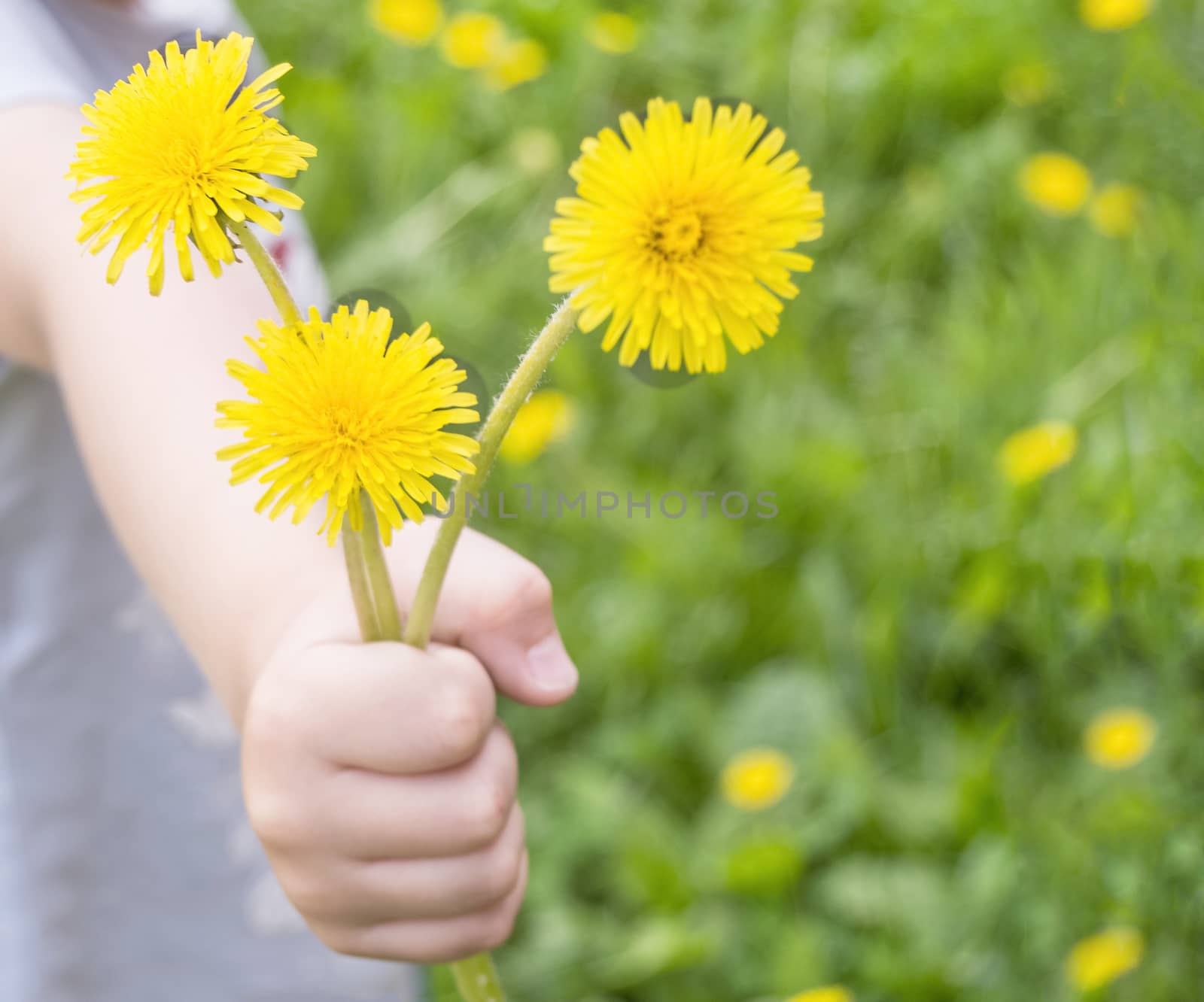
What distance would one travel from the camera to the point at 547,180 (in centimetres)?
129

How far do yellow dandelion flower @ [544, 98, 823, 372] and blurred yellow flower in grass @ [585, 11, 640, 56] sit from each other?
3.81 ft

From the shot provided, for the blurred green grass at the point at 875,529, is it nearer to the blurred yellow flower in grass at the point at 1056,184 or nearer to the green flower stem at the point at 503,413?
the blurred yellow flower in grass at the point at 1056,184

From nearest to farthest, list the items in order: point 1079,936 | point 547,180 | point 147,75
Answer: point 147,75
point 1079,936
point 547,180

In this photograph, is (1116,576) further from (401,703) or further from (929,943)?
(401,703)

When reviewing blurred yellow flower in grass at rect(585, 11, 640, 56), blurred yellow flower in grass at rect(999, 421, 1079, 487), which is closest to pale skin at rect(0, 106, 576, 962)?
blurred yellow flower in grass at rect(999, 421, 1079, 487)

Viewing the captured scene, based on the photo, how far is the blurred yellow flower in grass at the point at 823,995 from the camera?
2.51 ft

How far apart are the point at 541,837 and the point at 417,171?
0.78 m

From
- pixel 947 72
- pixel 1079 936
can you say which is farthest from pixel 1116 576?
pixel 947 72

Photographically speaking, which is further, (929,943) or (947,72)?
(947,72)

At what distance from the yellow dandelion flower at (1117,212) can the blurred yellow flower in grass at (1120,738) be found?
0.52 m

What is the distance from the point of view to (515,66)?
1.32 meters

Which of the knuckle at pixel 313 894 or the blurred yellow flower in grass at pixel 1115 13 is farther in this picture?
the blurred yellow flower in grass at pixel 1115 13

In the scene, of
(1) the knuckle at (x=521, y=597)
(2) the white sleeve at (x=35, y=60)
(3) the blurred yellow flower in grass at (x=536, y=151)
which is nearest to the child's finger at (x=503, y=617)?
(1) the knuckle at (x=521, y=597)

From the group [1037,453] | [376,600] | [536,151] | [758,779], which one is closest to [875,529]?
[1037,453]
